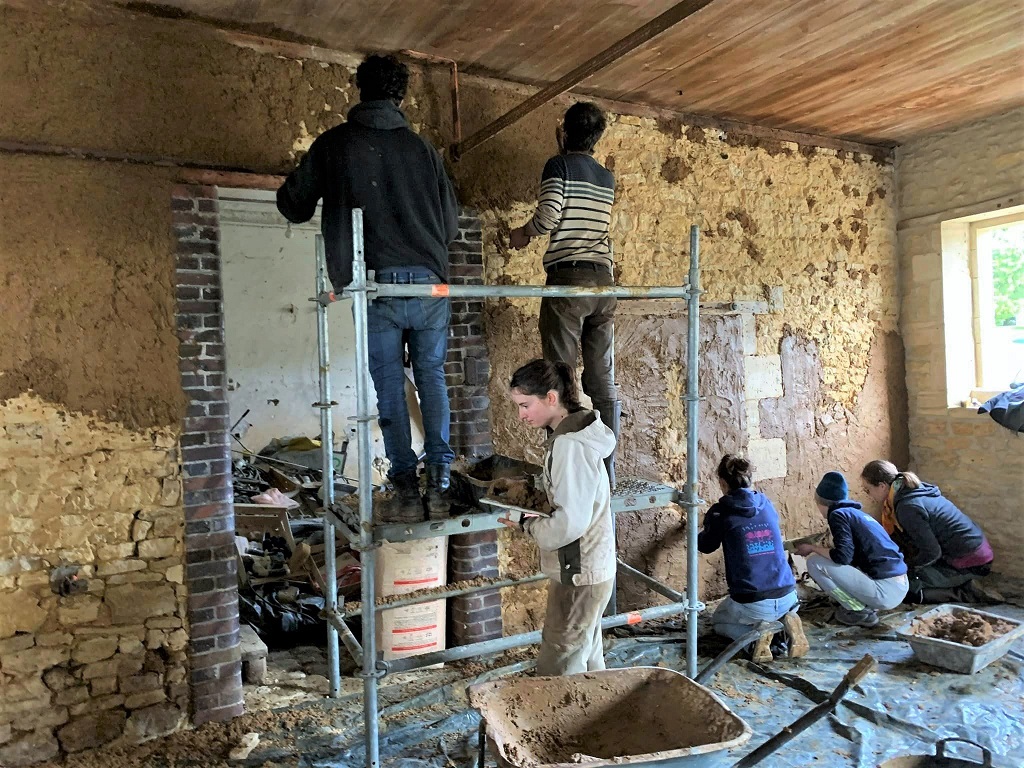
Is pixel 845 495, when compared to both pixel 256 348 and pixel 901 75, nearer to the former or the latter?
pixel 901 75

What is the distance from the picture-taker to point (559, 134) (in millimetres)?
3295

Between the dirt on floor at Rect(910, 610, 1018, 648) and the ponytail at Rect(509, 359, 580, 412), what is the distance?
2.44 metres

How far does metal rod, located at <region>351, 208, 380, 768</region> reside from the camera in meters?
2.48

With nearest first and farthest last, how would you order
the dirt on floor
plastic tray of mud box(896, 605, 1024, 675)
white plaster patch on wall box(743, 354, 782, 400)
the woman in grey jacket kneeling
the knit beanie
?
the woman in grey jacket kneeling → plastic tray of mud box(896, 605, 1024, 675) → the dirt on floor → the knit beanie → white plaster patch on wall box(743, 354, 782, 400)

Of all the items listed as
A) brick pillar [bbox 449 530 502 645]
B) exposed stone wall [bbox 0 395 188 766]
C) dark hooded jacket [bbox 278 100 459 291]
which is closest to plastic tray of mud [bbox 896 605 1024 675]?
brick pillar [bbox 449 530 502 645]

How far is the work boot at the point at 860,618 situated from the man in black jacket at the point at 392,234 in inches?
109

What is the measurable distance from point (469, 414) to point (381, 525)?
1.24 metres

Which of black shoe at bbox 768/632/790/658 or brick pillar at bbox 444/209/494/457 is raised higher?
brick pillar at bbox 444/209/494/457

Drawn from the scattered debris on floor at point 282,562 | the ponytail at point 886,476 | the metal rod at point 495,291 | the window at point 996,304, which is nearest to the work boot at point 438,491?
the metal rod at point 495,291

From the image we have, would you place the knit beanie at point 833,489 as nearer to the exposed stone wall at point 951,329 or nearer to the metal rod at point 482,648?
the metal rod at point 482,648

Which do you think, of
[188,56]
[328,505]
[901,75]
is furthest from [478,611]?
[901,75]

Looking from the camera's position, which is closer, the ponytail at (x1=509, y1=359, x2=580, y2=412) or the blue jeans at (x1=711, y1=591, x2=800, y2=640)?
the ponytail at (x1=509, y1=359, x2=580, y2=412)

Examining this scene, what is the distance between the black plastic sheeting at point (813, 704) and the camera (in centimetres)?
291

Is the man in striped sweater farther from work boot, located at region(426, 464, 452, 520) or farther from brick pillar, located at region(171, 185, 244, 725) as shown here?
brick pillar, located at region(171, 185, 244, 725)
